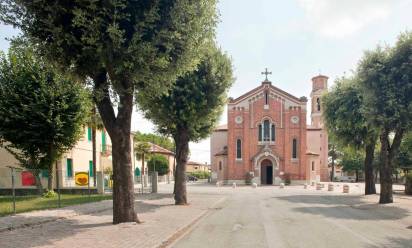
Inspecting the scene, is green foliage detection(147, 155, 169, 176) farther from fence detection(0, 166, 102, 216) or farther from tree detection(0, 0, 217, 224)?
tree detection(0, 0, 217, 224)

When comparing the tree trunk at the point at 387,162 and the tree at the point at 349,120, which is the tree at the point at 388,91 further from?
the tree at the point at 349,120

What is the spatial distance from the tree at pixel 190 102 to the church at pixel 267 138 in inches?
1450

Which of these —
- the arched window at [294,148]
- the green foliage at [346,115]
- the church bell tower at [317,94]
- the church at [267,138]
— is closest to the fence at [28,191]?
the green foliage at [346,115]

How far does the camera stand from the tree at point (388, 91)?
2070 cm

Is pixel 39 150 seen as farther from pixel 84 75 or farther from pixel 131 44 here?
pixel 131 44

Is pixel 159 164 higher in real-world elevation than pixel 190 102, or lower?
lower

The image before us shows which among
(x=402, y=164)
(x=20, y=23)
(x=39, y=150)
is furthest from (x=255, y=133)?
(x=20, y=23)

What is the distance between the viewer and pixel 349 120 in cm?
3020

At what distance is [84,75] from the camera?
12.7 meters

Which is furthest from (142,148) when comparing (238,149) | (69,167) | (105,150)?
(69,167)

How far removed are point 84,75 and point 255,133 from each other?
48.4 m

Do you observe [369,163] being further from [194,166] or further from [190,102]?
[194,166]

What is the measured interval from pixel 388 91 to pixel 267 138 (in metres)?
39.3

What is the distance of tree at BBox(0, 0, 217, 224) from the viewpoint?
11.1 m
